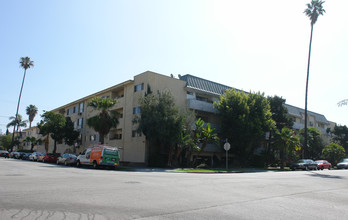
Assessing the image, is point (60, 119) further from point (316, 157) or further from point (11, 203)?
point (316, 157)

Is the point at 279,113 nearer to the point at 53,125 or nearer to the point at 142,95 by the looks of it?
the point at 142,95

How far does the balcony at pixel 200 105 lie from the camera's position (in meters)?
33.5

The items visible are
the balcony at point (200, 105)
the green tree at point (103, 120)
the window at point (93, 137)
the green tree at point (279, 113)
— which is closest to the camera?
the green tree at point (103, 120)

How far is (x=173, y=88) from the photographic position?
3325 centimetres

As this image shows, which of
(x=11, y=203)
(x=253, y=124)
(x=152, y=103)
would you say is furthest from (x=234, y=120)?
(x=11, y=203)

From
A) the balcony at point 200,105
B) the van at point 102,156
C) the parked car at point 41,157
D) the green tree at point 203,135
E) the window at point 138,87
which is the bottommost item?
the parked car at point 41,157

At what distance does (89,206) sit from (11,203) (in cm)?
191

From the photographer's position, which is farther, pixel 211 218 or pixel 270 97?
pixel 270 97

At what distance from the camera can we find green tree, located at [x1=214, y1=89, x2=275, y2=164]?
33188mm

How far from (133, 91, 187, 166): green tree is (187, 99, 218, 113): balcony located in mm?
5137

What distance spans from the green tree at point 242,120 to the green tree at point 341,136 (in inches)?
1330

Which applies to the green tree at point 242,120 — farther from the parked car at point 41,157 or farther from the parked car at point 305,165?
the parked car at point 41,157

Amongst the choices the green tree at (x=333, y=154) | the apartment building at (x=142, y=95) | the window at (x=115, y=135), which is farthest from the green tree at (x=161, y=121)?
the green tree at (x=333, y=154)

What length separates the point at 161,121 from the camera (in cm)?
2698
